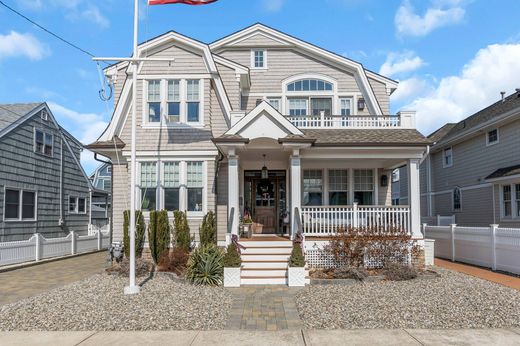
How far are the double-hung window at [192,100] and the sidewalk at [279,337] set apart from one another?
8.07 metres

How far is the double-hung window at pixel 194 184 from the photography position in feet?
41.7

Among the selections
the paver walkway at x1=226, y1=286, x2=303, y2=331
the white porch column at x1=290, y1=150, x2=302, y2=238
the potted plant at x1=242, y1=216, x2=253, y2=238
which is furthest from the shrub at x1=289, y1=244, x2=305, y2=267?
the potted plant at x1=242, y1=216, x2=253, y2=238

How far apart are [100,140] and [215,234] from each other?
492 cm

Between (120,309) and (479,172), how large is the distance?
18.0m

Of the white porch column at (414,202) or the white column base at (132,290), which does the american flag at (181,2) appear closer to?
the white column base at (132,290)

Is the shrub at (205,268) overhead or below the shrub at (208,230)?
below

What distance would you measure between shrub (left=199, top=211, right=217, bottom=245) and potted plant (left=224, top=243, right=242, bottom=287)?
2.01 meters

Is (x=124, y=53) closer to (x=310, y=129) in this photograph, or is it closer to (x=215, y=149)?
(x=215, y=149)

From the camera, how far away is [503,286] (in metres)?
9.29

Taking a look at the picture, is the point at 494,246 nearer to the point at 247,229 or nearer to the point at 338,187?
the point at 338,187

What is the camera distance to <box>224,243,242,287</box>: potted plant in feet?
31.6

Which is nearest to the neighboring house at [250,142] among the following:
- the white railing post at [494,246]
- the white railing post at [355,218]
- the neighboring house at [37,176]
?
the white railing post at [355,218]

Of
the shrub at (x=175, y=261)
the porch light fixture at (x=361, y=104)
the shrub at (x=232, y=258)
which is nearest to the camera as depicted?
the shrub at (x=232, y=258)

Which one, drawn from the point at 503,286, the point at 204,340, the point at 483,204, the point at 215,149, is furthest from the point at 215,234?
the point at 483,204
